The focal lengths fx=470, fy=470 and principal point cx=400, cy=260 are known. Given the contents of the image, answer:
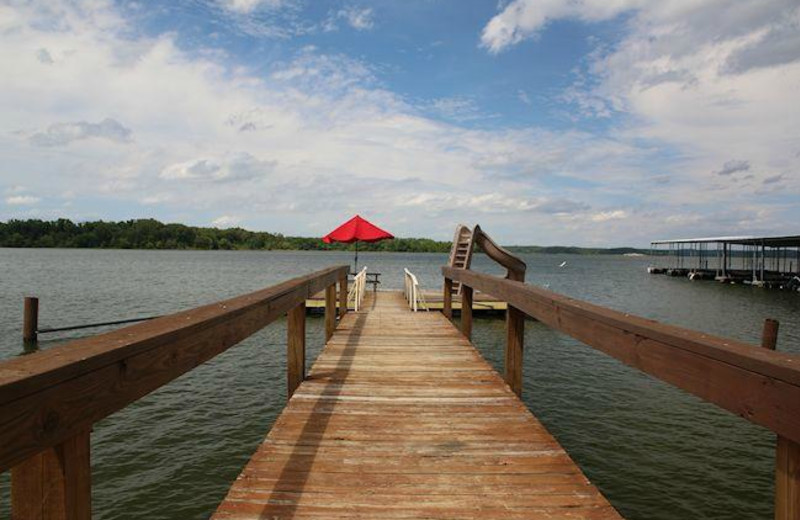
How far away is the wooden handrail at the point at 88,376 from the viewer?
1.06m

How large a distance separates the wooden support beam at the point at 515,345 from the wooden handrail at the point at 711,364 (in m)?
1.66

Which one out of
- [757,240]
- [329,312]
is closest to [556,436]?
[329,312]

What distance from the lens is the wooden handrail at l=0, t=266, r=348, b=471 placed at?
1062 millimetres

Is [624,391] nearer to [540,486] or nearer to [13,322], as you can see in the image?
[540,486]

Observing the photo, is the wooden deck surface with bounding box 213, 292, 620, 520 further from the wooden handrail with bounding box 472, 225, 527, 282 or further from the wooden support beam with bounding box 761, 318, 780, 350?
the wooden handrail with bounding box 472, 225, 527, 282

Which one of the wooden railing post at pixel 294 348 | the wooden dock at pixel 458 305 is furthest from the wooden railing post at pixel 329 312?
the wooden dock at pixel 458 305

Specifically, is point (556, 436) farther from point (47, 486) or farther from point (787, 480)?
point (47, 486)

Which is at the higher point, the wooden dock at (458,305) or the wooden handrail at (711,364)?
the wooden handrail at (711,364)

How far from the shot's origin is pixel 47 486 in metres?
1.26

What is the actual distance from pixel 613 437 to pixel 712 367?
7.80m

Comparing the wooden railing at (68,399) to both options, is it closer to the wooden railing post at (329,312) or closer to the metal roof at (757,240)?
the wooden railing post at (329,312)

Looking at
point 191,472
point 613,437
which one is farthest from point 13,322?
point 613,437

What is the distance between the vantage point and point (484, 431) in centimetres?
358

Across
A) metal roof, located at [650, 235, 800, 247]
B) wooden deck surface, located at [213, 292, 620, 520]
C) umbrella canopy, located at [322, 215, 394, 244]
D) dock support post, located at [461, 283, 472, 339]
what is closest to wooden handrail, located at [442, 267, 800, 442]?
wooden deck surface, located at [213, 292, 620, 520]
